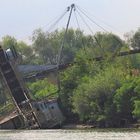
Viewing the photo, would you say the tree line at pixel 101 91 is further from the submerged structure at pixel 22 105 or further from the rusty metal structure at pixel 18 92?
the rusty metal structure at pixel 18 92

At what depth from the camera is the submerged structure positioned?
229 feet

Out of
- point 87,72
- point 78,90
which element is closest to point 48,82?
point 87,72

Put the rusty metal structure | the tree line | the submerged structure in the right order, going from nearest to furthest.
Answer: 1. the tree line
2. the rusty metal structure
3. the submerged structure

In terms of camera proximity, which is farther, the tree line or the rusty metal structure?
the rusty metal structure

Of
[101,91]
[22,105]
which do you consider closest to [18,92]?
[22,105]

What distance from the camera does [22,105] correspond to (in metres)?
72.7

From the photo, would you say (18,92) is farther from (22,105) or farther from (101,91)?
(101,91)

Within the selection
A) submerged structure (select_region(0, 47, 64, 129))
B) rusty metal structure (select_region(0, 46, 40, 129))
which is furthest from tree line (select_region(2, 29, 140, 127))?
rusty metal structure (select_region(0, 46, 40, 129))

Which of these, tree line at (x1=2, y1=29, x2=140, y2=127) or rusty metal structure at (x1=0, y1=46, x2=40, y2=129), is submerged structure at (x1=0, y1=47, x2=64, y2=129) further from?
tree line at (x1=2, y1=29, x2=140, y2=127)

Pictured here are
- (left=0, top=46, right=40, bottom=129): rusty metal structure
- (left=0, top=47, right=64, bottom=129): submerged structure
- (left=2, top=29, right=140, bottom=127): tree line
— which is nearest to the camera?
(left=2, top=29, right=140, bottom=127): tree line

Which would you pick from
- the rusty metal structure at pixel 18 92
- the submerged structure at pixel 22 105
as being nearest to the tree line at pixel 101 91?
the submerged structure at pixel 22 105

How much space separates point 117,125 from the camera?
202 ft

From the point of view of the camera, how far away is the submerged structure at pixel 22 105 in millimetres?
69875

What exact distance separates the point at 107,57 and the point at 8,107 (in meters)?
14.9
